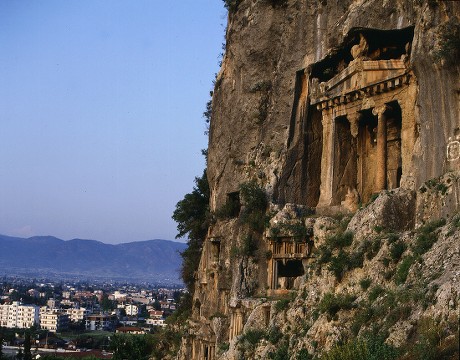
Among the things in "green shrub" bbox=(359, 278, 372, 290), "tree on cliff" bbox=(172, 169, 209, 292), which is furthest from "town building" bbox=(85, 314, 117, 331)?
"green shrub" bbox=(359, 278, 372, 290)

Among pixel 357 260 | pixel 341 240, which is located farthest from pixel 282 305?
pixel 357 260

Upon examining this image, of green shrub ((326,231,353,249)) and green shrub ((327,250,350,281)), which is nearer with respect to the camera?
green shrub ((327,250,350,281))

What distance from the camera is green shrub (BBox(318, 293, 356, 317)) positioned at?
78.9 ft

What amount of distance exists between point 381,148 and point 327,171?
3.45 metres

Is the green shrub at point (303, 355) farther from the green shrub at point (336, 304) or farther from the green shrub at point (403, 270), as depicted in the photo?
the green shrub at point (403, 270)

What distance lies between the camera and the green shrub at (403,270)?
75.3ft

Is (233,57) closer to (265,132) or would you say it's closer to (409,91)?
(265,132)

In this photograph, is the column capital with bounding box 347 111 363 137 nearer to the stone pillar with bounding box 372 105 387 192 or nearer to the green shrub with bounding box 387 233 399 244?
the stone pillar with bounding box 372 105 387 192

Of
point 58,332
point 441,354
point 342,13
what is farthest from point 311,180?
point 58,332

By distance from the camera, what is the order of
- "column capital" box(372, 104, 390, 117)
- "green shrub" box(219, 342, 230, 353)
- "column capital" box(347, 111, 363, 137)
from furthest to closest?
"column capital" box(347, 111, 363, 137), "column capital" box(372, 104, 390, 117), "green shrub" box(219, 342, 230, 353)

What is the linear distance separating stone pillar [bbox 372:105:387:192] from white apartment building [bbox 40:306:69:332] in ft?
507

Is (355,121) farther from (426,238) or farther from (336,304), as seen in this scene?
(336,304)

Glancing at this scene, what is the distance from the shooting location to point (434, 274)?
21.4 meters

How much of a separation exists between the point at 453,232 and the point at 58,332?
161251 mm
